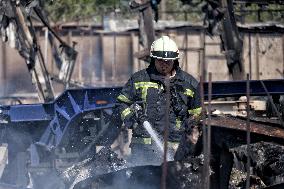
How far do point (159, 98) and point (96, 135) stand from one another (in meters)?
3.99

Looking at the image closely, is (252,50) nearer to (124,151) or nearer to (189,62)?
(189,62)

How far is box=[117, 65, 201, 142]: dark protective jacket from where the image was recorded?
25.2ft

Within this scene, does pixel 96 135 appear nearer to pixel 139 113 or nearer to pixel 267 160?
pixel 139 113

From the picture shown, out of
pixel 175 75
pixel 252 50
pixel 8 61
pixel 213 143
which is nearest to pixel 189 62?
pixel 252 50

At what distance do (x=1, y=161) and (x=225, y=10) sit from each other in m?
5.58

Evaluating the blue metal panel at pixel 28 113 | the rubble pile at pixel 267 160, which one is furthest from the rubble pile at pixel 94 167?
the rubble pile at pixel 267 160

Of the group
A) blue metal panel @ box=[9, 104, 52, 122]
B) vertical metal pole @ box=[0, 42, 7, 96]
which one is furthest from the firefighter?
vertical metal pole @ box=[0, 42, 7, 96]

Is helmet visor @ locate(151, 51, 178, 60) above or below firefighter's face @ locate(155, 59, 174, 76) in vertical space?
above

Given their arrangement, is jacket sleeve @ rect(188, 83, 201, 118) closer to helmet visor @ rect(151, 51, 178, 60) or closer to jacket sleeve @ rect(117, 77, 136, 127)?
helmet visor @ rect(151, 51, 178, 60)

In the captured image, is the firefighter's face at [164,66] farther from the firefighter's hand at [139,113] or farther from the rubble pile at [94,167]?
the rubble pile at [94,167]

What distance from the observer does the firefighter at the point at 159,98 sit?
25.0 feet

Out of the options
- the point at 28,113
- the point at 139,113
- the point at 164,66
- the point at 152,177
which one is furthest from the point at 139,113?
the point at 28,113

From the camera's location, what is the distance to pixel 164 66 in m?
7.60

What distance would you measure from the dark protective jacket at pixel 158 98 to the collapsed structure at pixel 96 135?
664 millimetres
